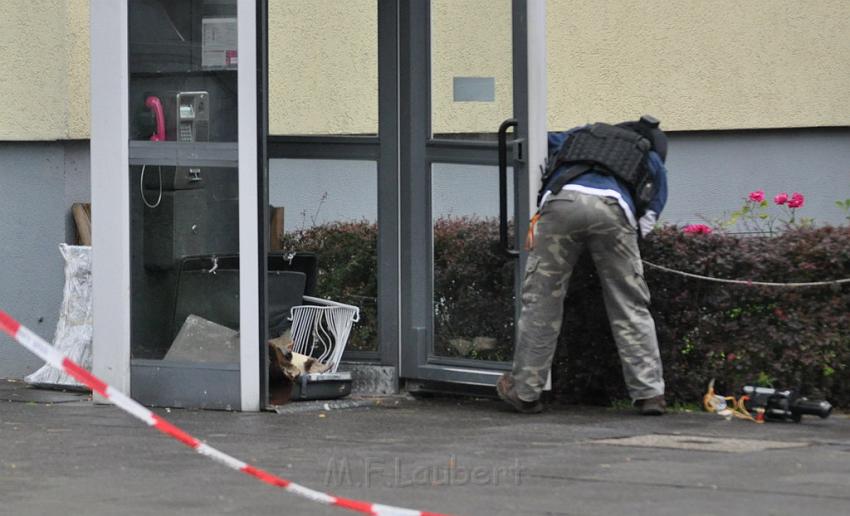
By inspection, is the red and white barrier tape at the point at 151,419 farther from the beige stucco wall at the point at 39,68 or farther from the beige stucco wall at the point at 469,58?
the beige stucco wall at the point at 39,68

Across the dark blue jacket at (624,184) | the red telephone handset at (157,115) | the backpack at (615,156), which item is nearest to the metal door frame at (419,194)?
the backpack at (615,156)

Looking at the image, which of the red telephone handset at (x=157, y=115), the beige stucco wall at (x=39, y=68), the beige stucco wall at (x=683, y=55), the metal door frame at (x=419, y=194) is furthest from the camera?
the beige stucco wall at (x=683, y=55)

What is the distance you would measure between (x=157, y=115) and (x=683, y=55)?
5.33 m

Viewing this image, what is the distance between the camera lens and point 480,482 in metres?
5.65

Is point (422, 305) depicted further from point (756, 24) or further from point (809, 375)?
point (756, 24)

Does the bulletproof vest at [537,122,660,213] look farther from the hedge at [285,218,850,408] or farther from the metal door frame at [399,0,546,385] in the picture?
the metal door frame at [399,0,546,385]

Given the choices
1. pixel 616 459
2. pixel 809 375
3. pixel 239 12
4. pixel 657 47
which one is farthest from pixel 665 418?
pixel 657 47

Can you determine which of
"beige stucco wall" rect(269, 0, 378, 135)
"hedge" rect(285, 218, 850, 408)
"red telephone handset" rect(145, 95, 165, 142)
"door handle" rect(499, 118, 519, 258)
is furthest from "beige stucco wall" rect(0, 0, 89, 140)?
"door handle" rect(499, 118, 519, 258)

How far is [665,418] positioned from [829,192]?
18.2 feet

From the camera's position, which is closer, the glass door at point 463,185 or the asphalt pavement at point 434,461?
the asphalt pavement at point 434,461

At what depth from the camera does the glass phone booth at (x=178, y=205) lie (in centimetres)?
777

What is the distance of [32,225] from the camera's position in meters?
9.62

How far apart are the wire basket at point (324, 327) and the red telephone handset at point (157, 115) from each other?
49.6 inches

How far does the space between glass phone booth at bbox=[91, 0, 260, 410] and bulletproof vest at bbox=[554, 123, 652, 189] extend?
1620 millimetres
